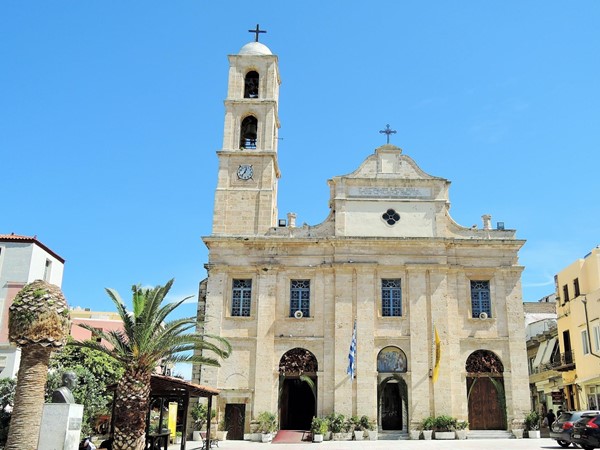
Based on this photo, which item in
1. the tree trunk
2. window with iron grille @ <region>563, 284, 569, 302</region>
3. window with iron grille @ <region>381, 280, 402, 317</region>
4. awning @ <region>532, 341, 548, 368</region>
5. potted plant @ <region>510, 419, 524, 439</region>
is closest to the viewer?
the tree trunk

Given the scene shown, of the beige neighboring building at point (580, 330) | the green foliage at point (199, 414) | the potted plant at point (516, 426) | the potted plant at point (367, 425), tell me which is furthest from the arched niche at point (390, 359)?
the beige neighboring building at point (580, 330)

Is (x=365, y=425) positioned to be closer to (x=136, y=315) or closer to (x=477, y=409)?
(x=477, y=409)

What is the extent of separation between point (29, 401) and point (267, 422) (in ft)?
50.7

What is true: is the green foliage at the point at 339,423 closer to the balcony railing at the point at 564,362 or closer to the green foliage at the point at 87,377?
the green foliage at the point at 87,377

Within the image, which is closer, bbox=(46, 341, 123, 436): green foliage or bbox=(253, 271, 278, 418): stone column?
bbox=(46, 341, 123, 436): green foliage

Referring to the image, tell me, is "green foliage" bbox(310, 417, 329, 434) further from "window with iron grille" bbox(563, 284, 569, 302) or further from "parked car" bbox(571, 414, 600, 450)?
"window with iron grille" bbox(563, 284, 569, 302)

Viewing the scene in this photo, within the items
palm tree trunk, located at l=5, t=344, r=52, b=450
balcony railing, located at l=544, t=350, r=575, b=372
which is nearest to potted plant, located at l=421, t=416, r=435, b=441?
balcony railing, located at l=544, t=350, r=575, b=372

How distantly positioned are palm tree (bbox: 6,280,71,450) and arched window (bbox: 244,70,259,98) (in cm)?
2125

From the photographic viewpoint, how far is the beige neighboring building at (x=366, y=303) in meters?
28.7

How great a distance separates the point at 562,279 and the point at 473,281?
24.3ft

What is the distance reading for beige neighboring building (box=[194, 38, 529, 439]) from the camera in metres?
28.7

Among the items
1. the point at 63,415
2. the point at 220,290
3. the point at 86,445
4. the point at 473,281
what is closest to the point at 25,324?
the point at 63,415

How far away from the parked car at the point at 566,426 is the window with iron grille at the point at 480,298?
852cm

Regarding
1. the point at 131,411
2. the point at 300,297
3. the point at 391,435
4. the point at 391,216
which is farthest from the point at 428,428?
the point at 131,411
